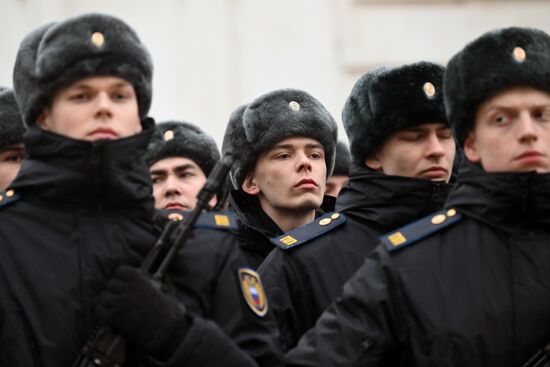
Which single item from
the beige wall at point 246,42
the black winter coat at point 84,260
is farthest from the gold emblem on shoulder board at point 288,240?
the beige wall at point 246,42

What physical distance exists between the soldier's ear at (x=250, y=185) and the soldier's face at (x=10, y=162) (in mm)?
1163

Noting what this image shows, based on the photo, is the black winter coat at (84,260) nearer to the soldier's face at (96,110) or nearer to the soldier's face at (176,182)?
the soldier's face at (96,110)

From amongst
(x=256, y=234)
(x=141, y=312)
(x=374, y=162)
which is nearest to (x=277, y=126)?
(x=256, y=234)

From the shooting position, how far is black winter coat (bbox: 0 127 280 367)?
5195 millimetres

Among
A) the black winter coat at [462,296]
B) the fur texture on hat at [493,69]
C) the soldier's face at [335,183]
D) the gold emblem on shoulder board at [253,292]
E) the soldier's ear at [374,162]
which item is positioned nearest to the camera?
the black winter coat at [462,296]

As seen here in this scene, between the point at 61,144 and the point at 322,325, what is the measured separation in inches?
43.8

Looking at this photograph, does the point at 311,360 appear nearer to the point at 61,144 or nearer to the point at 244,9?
the point at 61,144

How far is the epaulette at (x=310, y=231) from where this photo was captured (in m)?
6.54

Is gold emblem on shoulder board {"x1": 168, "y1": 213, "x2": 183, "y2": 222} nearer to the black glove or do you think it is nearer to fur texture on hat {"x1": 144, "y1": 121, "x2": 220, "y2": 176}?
the black glove

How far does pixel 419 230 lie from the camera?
5617mm

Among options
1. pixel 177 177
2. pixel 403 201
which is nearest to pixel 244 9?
pixel 177 177

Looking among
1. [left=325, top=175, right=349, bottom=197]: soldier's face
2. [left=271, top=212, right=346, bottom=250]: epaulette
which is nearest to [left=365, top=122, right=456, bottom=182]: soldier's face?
[left=271, top=212, right=346, bottom=250]: epaulette

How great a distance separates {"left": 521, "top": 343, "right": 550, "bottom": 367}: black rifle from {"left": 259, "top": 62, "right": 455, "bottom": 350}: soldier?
3.90 ft

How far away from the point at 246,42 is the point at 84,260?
9.67m
